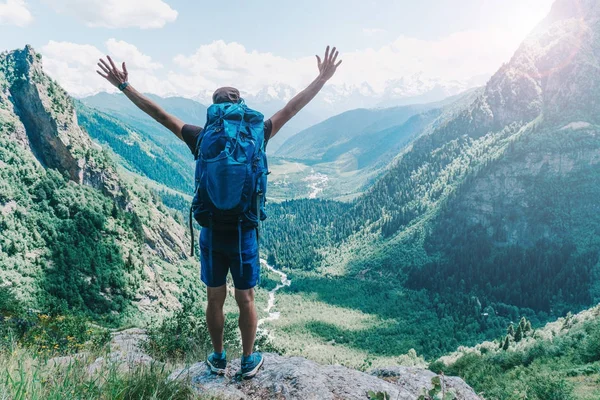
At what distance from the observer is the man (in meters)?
5.94

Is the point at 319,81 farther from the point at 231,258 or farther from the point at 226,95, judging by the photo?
the point at 231,258

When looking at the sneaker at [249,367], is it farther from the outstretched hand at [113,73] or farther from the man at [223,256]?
the outstretched hand at [113,73]

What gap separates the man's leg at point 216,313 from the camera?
6.39m

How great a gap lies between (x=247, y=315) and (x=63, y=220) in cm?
7157

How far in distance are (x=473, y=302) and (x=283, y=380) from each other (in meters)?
138

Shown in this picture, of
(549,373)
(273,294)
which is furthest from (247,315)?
(273,294)

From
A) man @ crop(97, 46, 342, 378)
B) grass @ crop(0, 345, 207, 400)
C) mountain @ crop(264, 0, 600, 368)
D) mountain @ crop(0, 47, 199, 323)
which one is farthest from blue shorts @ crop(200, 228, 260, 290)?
mountain @ crop(264, 0, 600, 368)

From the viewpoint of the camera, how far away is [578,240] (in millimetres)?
148625

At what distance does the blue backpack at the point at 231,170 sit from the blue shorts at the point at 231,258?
0.62 ft

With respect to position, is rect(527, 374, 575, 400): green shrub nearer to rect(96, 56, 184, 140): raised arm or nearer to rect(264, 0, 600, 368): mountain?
rect(96, 56, 184, 140): raised arm

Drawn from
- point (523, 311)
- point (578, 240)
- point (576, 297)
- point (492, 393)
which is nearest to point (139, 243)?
point (492, 393)

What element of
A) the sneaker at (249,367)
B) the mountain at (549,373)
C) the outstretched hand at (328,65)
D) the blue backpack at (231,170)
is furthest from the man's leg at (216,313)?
the mountain at (549,373)

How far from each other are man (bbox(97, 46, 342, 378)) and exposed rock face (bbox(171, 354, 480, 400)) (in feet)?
0.87

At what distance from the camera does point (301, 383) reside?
623 centimetres
